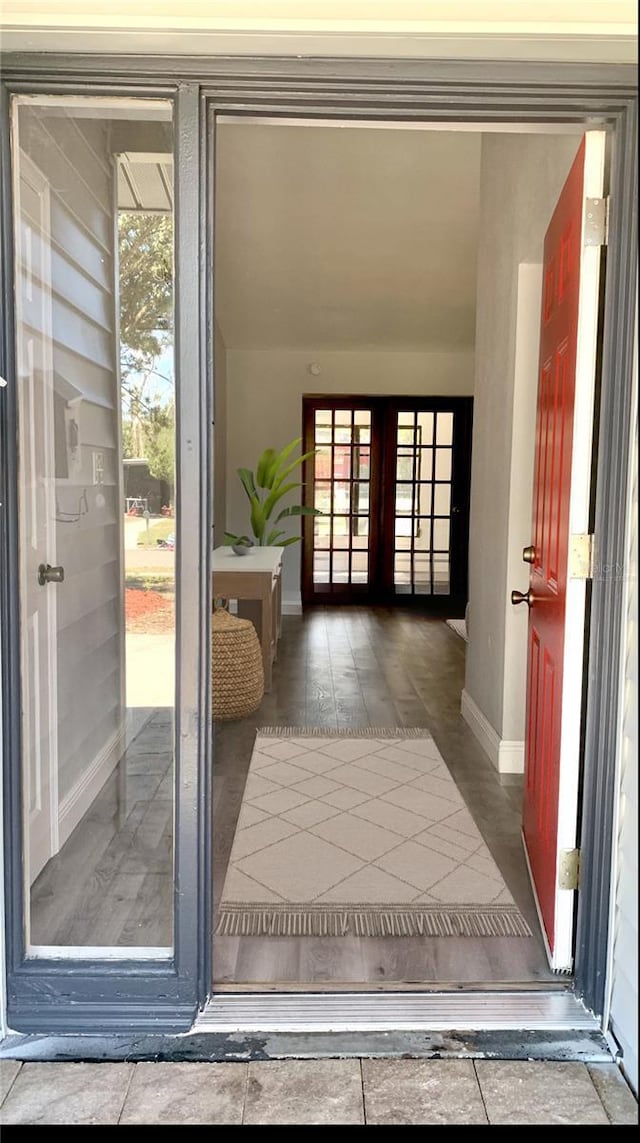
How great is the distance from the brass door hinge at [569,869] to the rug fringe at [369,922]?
37 cm

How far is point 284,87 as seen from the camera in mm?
1729

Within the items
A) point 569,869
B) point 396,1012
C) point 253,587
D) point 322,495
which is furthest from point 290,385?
point 396,1012

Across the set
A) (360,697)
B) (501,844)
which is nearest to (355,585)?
(360,697)

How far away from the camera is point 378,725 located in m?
4.27

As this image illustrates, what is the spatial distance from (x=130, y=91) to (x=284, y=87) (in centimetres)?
33

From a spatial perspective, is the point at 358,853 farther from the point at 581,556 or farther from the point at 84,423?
the point at 84,423

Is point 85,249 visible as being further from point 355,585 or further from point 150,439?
point 355,585

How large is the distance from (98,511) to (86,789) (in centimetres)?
73

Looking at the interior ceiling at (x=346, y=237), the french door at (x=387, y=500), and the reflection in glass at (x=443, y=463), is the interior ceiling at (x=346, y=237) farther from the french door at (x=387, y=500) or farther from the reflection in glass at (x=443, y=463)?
the reflection in glass at (x=443, y=463)

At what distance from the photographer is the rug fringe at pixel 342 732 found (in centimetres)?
407

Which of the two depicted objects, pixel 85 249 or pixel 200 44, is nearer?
pixel 200 44

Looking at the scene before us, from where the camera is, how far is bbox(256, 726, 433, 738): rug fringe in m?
4.07

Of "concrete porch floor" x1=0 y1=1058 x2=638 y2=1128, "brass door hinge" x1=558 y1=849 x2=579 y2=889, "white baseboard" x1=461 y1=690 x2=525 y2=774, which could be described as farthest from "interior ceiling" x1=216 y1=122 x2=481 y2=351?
"concrete porch floor" x1=0 y1=1058 x2=638 y2=1128
